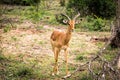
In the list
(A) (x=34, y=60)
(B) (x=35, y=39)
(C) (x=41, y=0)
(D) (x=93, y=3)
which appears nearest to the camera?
(A) (x=34, y=60)

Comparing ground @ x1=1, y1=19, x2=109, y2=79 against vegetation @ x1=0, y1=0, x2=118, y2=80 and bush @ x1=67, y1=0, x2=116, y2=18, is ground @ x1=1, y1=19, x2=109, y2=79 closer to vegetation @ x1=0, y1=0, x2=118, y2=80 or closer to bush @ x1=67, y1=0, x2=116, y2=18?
vegetation @ x1=0, y1=0, x2=118, y2=80

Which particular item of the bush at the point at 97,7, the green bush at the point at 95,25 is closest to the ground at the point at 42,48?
the green bush at the point at 95,25

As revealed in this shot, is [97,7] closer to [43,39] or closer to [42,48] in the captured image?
[43,39]

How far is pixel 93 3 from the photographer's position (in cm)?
1708

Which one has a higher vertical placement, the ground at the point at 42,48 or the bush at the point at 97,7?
the bush at the point at 97,7

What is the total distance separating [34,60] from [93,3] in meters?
8.00

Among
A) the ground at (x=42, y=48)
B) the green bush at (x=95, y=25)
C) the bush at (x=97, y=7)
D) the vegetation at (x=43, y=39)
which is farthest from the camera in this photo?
the bush at (x=97, y=7)

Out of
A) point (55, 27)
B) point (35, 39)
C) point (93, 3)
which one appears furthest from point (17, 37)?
point (93, 3)

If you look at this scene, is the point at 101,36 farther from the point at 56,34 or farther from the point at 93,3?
the point at 56,34

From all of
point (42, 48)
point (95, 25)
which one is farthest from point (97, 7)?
point (42, 48)

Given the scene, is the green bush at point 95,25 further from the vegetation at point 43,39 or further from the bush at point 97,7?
the bush at point 97,7

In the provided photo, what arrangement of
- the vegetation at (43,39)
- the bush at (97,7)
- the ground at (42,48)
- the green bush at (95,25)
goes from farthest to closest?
the bush at (97,7) < the green bush at (95,25) < the ground at (42,48) < the vegetation at (43,39)

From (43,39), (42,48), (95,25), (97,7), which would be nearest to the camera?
(42,48)

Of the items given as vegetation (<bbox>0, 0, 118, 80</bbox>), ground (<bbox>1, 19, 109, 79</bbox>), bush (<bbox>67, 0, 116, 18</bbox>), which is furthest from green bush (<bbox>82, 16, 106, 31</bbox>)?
bush (<bbox>67, 0, 116, 18</bbox>)
